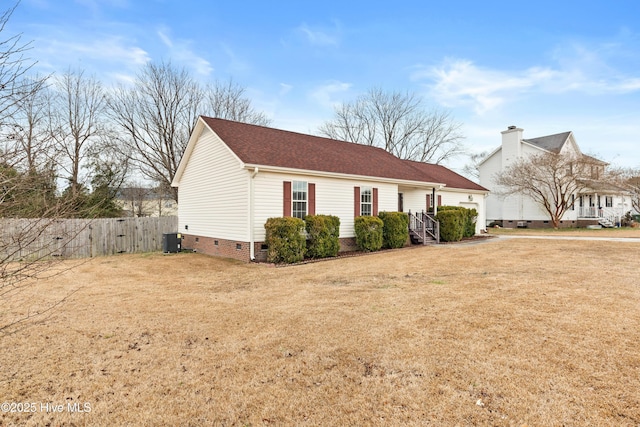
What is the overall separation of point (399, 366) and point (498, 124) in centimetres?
3455

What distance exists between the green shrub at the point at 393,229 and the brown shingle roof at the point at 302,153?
2.00 m

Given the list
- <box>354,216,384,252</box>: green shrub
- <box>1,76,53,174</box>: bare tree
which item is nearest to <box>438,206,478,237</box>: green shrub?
<box>354,216,384,252</box>: green shrub

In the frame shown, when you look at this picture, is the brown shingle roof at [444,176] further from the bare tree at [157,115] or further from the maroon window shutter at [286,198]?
the bare tree at [157,115]

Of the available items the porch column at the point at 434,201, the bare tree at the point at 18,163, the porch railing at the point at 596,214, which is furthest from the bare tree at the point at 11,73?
the porch railing at the point at 596,214

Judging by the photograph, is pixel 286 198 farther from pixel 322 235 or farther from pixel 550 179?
pixel 550 179

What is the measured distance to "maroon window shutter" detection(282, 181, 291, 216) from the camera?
12594 mm

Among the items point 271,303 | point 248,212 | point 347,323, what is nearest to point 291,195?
point 248,212

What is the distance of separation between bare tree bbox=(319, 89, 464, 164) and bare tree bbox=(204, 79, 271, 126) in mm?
9987

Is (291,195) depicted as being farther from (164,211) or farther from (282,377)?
(164,211)

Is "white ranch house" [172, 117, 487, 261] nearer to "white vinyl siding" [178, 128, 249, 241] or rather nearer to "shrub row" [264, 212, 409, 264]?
"white vinyl siding" [178, 128, 249, 241]

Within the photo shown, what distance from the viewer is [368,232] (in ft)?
47.0

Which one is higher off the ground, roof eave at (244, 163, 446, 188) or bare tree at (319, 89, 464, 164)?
bare tree at (319, 89, 464, 164)

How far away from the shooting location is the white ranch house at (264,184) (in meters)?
12.1

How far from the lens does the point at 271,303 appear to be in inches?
255
